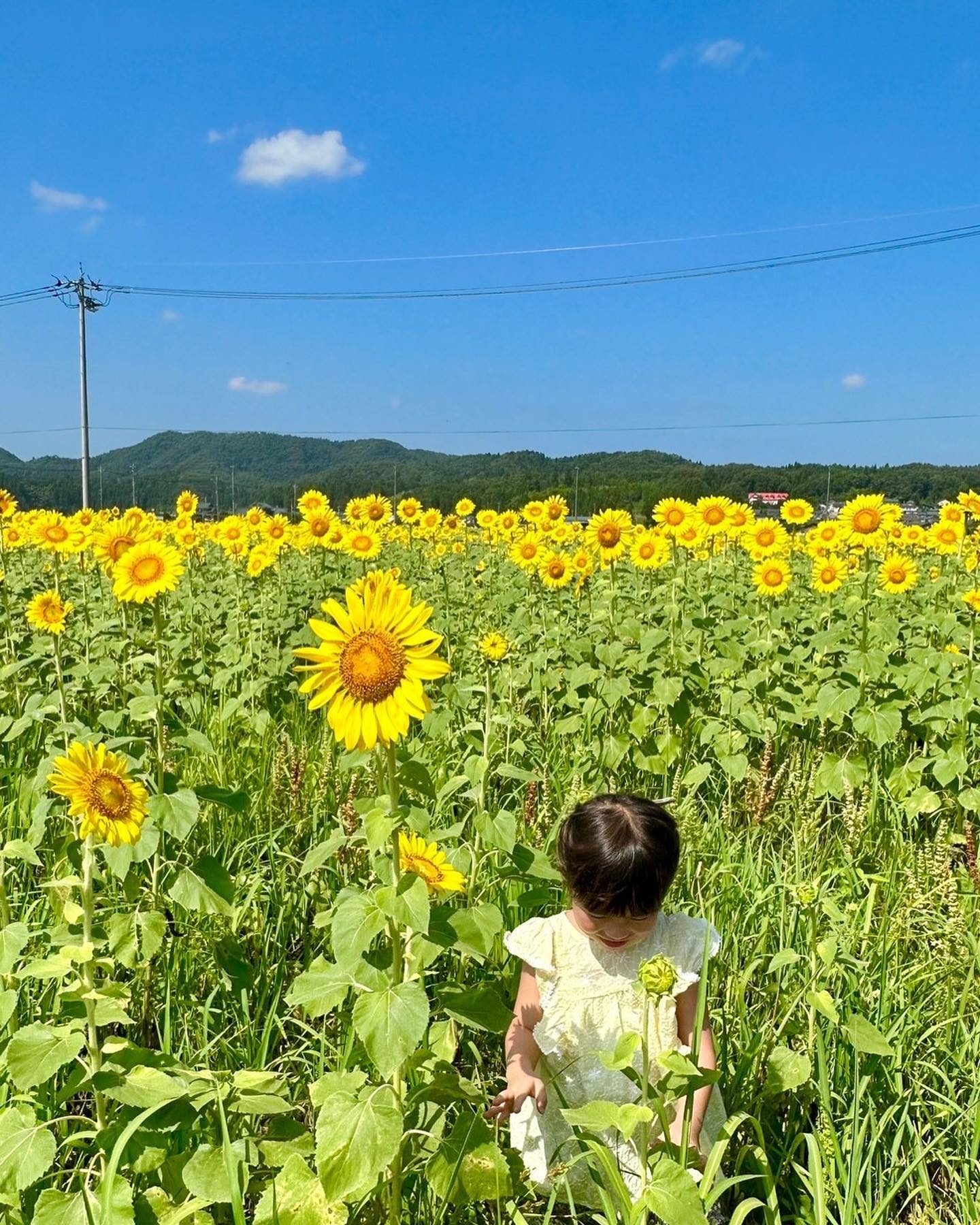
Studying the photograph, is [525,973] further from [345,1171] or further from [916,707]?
[916,707]

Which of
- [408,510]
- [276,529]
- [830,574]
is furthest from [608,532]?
[408,510]

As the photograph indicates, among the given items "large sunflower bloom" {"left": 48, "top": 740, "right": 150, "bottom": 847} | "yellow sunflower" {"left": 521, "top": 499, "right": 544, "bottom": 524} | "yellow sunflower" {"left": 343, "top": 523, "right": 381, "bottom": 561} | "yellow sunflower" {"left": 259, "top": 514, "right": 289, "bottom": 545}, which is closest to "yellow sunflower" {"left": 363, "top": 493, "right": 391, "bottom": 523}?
"yellow sunflower" {"left": 343, "top": 523, "right": 381, "bottom": 561}

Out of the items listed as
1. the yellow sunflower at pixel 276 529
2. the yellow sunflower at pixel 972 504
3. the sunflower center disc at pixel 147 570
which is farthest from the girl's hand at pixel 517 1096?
the yellow sunflower at pixel 276 529

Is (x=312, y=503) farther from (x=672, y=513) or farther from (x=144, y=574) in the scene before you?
(x=144, y=574)

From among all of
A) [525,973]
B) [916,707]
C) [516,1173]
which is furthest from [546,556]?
[516,1173]

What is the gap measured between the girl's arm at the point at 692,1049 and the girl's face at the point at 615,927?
0.55 feet

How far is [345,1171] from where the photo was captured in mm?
1541

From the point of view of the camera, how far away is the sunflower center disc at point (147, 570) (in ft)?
10.2

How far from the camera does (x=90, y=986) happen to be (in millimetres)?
1861

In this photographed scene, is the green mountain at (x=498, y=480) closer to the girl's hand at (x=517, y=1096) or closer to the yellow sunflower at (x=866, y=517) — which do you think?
the yellow sunflower at (x=866, y=517)

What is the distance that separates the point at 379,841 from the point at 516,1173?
0.84 m

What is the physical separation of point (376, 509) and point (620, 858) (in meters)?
7.49

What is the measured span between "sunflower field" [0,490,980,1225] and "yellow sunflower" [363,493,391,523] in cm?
355

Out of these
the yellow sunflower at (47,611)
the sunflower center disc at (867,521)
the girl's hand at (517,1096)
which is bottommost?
the girl's hand at (517,1096)
